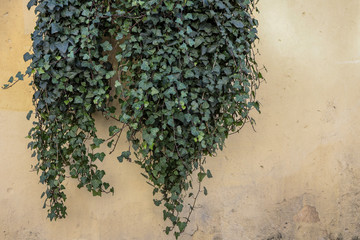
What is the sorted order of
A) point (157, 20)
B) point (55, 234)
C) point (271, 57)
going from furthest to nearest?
point (271, 57) < point (55, 234) < point (157, 20)

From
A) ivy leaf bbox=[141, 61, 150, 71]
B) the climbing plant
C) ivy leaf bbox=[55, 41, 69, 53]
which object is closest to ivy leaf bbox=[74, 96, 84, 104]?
the climbing plant

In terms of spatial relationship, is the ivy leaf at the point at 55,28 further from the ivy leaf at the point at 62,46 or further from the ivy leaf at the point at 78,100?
the ivy leaf at the point at 78,100

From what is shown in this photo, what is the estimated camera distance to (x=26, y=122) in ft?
5.92

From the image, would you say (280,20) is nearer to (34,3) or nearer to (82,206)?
(34,3)

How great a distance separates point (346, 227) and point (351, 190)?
8.7 inches

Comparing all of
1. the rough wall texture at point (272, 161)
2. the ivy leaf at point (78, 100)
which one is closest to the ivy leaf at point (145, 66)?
the ivy leaf at point (78, 100)

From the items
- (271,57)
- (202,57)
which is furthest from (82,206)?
(271,57)

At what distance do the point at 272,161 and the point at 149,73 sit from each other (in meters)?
0.94

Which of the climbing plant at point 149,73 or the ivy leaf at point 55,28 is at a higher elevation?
the ivy leaf at point 55,28

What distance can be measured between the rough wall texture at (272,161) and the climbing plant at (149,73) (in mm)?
306

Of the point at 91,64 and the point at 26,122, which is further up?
the point at 91,64

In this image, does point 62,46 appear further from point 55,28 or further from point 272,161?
point 272,161

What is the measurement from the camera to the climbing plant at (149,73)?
56.3 inches

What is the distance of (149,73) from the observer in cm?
143
